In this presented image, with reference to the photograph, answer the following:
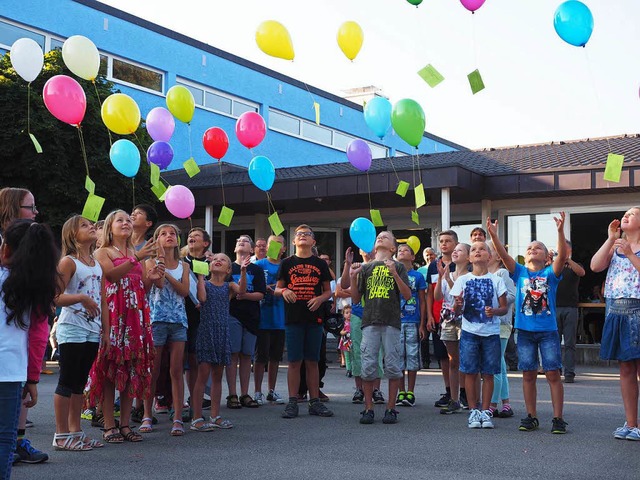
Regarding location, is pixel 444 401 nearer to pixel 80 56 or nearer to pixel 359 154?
pixel 359 154

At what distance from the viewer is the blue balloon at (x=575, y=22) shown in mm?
7547

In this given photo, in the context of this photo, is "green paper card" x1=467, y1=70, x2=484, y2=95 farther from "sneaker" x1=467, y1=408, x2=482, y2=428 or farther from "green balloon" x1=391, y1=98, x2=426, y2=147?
"sneaker" x1=467, y1=408, x2=482, y2=428

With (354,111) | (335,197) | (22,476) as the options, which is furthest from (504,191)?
(354,111)

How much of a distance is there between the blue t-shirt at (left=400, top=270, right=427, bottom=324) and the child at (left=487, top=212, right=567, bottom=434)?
1.81m

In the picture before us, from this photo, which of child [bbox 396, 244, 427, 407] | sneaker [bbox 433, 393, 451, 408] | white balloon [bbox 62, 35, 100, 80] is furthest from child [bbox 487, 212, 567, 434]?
white balloon [bbox 62, 35, 100, 80]

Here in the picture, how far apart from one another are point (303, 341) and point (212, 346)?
1302 mm

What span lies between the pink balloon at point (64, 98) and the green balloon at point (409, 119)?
406cm

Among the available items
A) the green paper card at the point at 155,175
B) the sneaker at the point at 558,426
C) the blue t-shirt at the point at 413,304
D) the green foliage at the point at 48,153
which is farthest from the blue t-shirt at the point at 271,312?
the green foliage at the point at 48,153

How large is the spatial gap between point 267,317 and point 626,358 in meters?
Answer: 4.23

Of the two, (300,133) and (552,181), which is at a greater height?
(300,133)

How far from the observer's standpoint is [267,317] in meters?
8.86

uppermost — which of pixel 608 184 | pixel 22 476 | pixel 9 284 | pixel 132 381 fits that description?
pixel 608 184

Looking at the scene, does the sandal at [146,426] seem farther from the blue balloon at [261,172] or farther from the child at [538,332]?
the blue balloon at [261,172]

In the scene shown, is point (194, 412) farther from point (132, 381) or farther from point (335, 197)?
point (335, 197)
